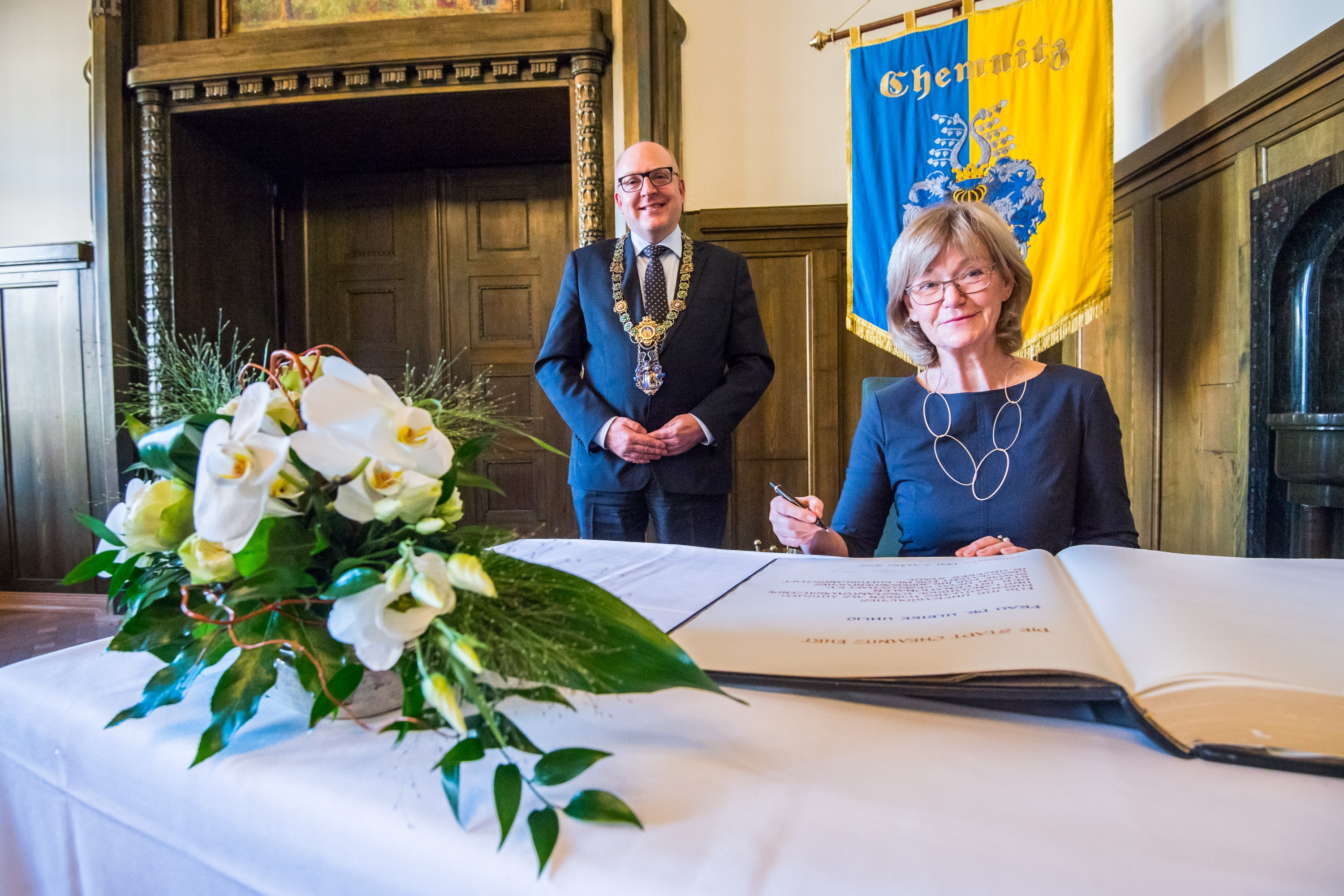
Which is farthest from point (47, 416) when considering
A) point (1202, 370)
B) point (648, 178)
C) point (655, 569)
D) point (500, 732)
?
point (1202, 370)

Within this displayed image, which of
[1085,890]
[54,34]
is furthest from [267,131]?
[1085,890]

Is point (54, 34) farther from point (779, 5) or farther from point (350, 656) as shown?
point (350, 656)

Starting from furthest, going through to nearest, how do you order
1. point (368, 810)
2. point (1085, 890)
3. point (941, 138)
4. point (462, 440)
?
1. point (941, 138)
2. point (462, 440)
3. point (368, 810)
4. point (1085, 890)

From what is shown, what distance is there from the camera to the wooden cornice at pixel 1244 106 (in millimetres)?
2039

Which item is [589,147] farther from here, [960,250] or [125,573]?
[125,573]

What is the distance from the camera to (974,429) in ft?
4.90

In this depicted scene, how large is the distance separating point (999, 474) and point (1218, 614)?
0.84m

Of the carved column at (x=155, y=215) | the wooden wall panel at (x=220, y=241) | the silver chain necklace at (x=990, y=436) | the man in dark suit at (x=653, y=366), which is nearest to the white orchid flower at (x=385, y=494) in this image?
the silver chain necklace at (x=990, y=436)

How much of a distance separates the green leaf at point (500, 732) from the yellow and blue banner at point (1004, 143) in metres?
2.87

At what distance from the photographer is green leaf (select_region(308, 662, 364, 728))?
0.44 meters

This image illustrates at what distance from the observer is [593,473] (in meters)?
2.06

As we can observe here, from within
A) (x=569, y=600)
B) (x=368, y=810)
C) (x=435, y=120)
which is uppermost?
(x=435, y=120)

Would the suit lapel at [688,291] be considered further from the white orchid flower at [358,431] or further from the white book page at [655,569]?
the white orchid flower at [358,431]

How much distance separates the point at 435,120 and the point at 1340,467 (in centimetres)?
377
